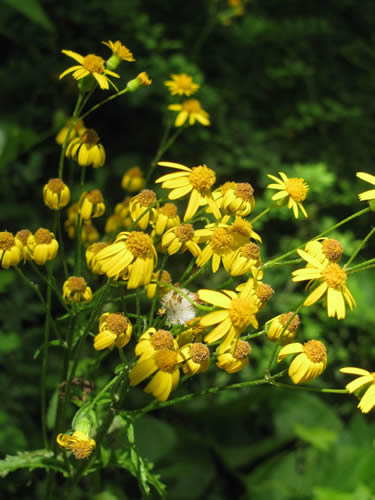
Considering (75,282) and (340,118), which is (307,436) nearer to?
(75,282)

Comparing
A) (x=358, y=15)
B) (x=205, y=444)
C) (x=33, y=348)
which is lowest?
(x=205, y=444)

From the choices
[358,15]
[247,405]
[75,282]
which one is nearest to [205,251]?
[75,282]

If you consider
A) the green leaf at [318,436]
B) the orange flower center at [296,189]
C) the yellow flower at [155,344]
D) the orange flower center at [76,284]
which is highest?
the orange flower center at [296,189]

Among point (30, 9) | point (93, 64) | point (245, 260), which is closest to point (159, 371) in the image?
point (245, 260)

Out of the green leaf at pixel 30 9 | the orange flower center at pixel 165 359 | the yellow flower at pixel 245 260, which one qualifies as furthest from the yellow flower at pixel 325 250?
the green leaf at pixel 30 9

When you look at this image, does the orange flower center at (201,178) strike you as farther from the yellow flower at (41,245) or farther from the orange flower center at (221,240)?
the yellow flower at (41,245)
